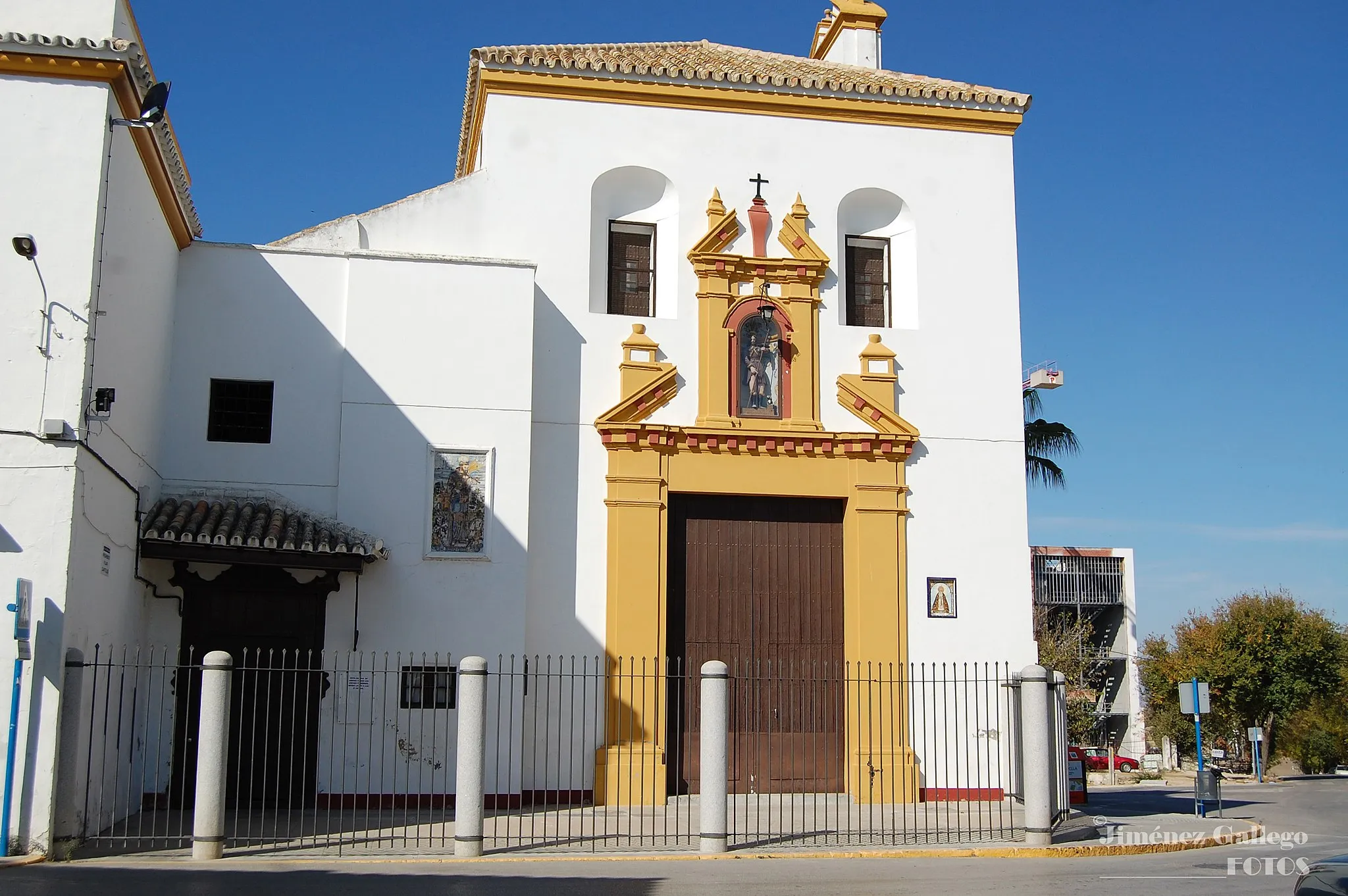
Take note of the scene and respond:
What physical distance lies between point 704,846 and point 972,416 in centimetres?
733

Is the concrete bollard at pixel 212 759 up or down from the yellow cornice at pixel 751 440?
down

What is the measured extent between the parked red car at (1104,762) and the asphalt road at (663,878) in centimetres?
2363

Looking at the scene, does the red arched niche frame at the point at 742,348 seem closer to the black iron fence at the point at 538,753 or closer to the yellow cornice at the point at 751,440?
the yellow cornice at the point at 751,440

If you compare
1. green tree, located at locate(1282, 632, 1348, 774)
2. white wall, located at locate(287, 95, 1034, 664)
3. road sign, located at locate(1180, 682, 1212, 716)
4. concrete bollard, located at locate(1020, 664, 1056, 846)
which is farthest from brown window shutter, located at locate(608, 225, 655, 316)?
green tree, located at locate(1282, 632, 1348, 774)

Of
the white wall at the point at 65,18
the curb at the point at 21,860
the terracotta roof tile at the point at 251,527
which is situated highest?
the white wall at the point at 65,18

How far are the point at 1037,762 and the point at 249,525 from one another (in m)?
8.63

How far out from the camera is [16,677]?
36.2 ft

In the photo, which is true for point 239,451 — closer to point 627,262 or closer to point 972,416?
point 627,262

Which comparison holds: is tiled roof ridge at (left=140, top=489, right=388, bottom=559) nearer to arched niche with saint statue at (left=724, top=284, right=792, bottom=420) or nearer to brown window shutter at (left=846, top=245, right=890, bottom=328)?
arched niche with saint statue at (left=724, top=284, right=792, bottom=420)

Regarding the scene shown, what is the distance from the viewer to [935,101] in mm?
17359

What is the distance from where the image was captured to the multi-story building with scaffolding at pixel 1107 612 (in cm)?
4325

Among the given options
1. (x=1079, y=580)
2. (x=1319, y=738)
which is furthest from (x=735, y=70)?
(x=1319, y=738)

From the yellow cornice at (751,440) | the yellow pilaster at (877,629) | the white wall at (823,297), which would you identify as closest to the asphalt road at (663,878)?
the yellow pilaster at (877,629)

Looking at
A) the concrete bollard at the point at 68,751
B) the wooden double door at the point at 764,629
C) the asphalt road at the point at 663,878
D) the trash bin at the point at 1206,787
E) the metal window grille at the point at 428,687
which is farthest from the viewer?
the trash bin at the point at 1206,787
